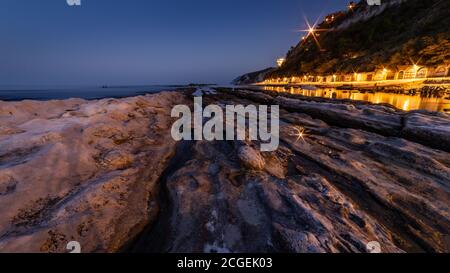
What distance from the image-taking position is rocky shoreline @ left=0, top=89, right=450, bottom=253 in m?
3.29

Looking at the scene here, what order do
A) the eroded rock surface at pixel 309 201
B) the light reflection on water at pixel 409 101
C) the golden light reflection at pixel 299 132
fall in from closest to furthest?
the eroded rock surface at pixel 309 201
the golden light reflection at pixel 299 132
the light reflection on water at pixel 409 101

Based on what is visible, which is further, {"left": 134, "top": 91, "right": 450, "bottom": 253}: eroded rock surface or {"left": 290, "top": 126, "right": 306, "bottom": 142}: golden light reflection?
{"left": 290, "top": 126, "right": 306, "bottom": 142}: golden light reflection

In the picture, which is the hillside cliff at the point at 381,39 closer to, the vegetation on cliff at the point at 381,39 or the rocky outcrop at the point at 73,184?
the vegetation on cliff at the point at 381,39

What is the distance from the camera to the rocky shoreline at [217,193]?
3295 millimetres

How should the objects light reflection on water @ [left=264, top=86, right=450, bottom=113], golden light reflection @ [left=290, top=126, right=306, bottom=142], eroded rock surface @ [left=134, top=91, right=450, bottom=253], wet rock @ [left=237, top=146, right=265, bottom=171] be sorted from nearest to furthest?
eroded rock surface @ [left=134, top=91, right=450, bottom=253], wet rock @ [left=237, top=146, right=265, bottom=171], golden light reflection @ [left=290, top=126, right=306, bottom=142], light reflection on water @ [left=264, top=86, right=450, bottom=113]

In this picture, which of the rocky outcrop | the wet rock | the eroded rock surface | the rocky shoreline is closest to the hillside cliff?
the eroded rock surface

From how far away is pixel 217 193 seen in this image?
4652mm

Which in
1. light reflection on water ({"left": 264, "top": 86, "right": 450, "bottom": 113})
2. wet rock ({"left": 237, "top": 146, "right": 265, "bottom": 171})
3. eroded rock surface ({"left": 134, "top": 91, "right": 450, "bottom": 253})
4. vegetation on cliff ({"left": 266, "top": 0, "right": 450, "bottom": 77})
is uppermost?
vegetation on cliff ({"left": 266, "top": 0, "right": 450, "bottom": 77})

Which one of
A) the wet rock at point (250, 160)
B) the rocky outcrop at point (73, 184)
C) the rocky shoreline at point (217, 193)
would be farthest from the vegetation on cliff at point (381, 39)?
the rocky outcrop at point (73, 184)

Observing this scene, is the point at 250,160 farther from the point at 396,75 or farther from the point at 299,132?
the point at 396,75

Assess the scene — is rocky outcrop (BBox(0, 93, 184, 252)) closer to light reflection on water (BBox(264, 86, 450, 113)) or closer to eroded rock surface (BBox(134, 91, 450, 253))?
eroded rock surface (BBox(134, 91, 450, 253))

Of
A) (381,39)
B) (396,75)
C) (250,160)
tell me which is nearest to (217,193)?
(250,160)

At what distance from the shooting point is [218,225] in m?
3.67

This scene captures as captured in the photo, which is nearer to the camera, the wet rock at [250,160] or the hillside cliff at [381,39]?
the wet rock at [250,160]
